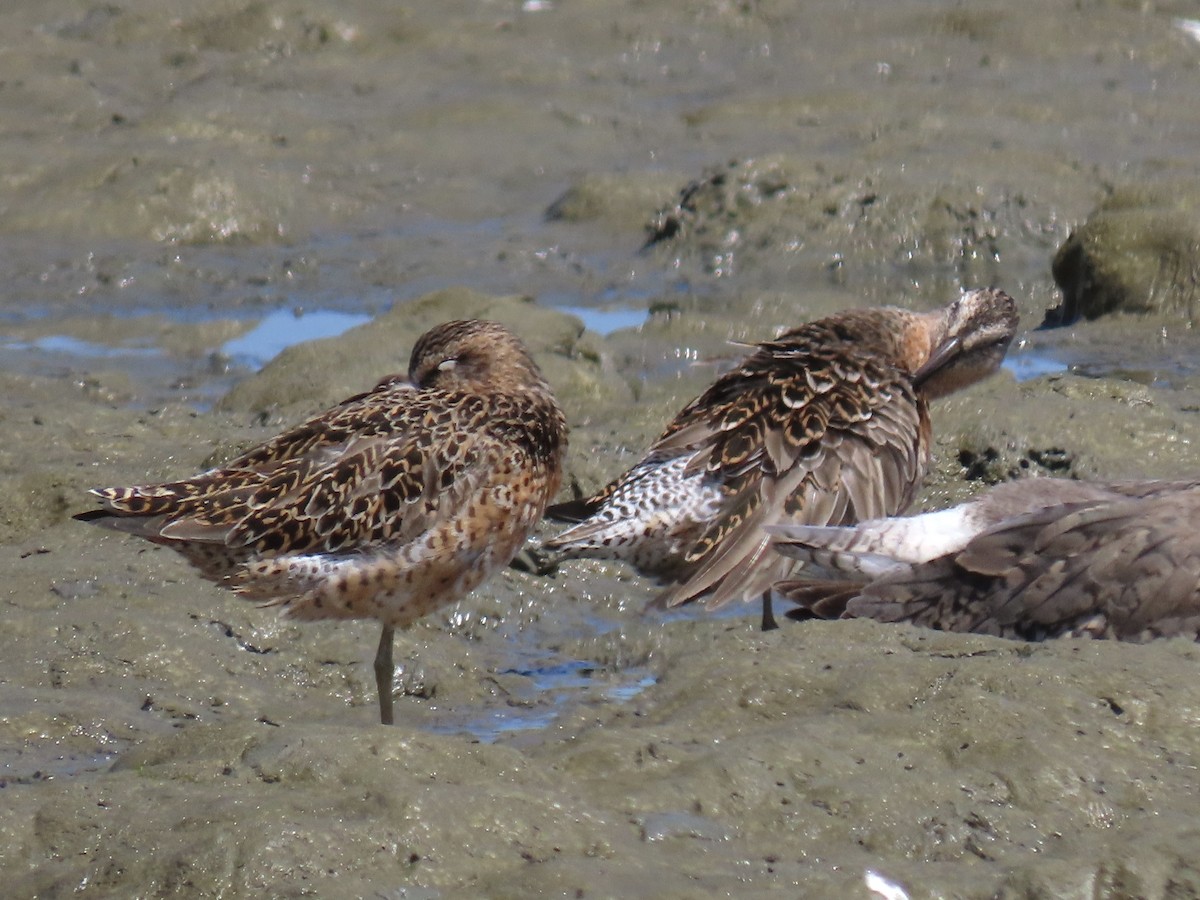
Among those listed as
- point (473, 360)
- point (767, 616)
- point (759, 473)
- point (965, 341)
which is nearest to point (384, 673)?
point (473, 360)

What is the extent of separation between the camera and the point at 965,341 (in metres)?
7.44

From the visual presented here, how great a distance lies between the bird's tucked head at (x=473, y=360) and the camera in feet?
19.4

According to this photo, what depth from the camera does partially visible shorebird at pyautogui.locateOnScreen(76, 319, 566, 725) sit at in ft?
17.4

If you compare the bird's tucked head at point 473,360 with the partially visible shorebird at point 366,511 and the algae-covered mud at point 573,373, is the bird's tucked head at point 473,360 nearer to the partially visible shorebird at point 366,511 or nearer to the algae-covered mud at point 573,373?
the partially visible shorebird at point 366,511

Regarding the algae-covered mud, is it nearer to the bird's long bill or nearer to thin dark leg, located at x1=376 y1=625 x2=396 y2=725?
thin dark leg, located at x1=376 y1=625 x2=396 y2=725

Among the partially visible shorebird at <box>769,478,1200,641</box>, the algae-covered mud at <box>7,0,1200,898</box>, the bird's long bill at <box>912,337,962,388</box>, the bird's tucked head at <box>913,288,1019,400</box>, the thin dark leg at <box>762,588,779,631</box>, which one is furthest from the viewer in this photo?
the bird's tucked head at <box>913,288,1019,400</box>

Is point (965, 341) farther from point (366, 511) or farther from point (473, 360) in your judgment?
point (366, 511)

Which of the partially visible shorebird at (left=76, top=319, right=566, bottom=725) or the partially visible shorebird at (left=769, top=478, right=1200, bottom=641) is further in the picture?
the partially visible shorebird at (left=769, top=478, right=1200, bottom=641)

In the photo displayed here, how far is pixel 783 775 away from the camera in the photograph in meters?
4.16

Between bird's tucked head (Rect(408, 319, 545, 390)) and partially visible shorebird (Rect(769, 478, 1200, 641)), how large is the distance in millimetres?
901

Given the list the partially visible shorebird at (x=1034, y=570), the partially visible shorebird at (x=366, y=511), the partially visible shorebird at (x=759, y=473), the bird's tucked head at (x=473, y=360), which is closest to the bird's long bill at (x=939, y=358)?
the partially visible shorebird at (x=759, y=473)

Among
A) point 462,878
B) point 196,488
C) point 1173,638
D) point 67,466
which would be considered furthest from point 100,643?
point 1173,638

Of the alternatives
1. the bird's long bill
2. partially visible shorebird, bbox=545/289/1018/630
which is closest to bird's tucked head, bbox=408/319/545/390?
partially visible shorebird, bbox=545/289/1018/630

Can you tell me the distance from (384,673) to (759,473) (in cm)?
133
